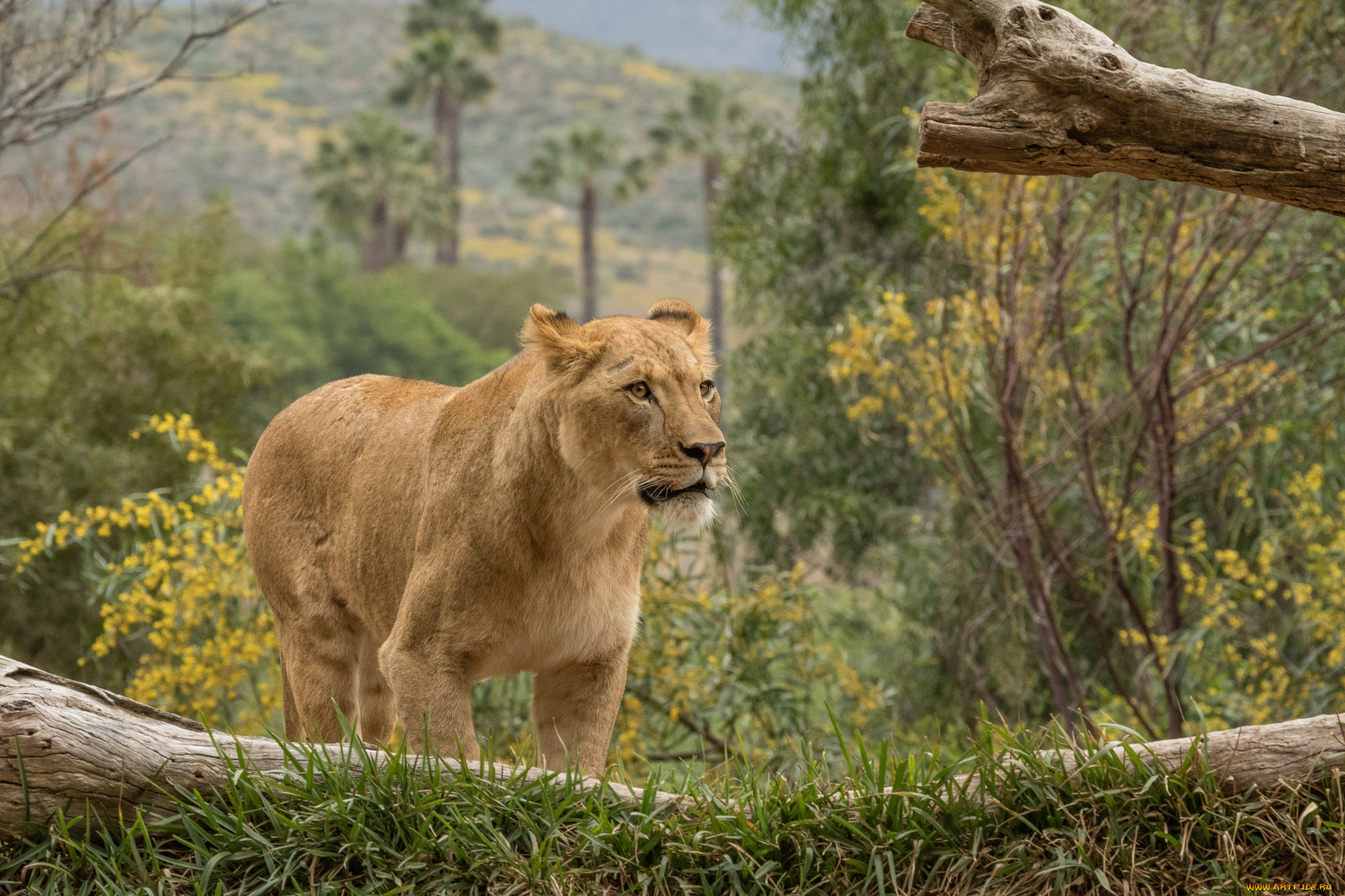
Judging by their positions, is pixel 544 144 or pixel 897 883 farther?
pixel 544 144

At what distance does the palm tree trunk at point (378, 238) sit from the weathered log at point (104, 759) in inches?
1917

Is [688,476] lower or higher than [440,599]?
higher

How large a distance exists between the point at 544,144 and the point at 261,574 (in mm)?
50028

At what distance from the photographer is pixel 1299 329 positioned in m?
7.04

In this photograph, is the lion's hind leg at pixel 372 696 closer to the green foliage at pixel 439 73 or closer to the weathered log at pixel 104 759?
the weathered log at pixel 104 759

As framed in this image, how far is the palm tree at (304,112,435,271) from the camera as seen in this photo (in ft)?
157

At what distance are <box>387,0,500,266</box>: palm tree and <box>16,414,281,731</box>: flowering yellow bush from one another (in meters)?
45.2

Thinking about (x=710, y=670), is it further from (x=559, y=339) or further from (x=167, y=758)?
(x=167, y=758)

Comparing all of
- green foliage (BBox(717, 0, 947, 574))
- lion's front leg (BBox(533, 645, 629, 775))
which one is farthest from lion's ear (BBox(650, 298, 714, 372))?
green foliage (BBox(717, 0, 947, 574))

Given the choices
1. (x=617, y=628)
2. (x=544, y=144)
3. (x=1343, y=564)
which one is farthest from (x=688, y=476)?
(x=544, y=144)

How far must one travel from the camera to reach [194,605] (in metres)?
7.46

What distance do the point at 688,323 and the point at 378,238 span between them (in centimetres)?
5044

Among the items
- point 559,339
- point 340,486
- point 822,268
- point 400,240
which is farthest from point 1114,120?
point 400,240

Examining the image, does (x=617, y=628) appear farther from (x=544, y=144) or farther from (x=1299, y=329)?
(x=544, y=144)
